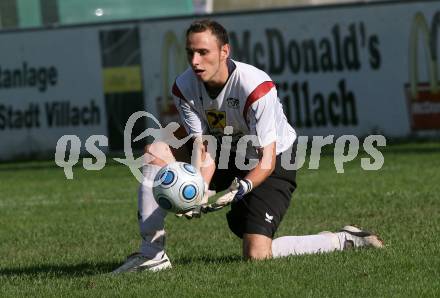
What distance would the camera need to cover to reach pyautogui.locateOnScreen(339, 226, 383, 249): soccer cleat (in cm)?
850

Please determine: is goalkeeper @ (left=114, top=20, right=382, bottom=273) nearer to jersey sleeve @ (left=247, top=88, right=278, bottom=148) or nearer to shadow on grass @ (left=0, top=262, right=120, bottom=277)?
jersey sleeve @ (left=247, top=88, right=278, bottom=148)

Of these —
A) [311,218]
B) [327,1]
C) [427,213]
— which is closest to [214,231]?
[311,218]

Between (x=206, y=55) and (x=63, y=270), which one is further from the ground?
(x=206, y=55)

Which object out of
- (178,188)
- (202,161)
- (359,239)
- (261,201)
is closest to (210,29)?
(202,161)

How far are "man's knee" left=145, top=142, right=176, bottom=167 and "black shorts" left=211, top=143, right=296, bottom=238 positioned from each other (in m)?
0.40

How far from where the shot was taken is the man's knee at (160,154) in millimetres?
8139

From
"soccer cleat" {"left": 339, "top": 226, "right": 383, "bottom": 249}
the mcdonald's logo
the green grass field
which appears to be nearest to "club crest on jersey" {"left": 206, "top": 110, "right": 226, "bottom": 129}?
the green grass field

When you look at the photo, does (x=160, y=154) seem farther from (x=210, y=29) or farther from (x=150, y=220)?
(x=210, y=29)

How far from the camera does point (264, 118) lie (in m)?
7.91

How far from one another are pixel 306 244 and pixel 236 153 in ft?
2.76

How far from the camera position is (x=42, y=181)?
17328mm

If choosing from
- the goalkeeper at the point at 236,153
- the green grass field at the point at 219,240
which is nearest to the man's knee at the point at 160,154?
the goalkeeper at the point at 236,153

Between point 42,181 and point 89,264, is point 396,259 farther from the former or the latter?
point 42,181

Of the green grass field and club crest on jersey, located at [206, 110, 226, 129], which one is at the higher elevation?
club crest on jersey, located at [206, 110, 226, 129]
